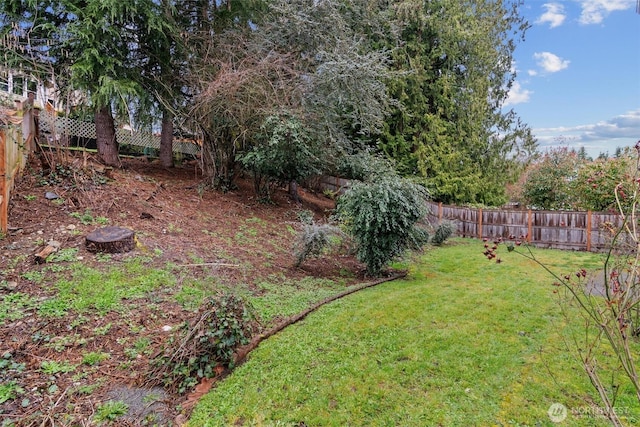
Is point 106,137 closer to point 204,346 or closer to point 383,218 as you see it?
point 383,218

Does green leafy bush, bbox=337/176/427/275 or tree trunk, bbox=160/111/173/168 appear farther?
tree trunk, bbox=160/111/173/168

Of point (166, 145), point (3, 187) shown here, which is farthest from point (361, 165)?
point (3, 187)

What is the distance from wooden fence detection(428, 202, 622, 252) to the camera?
8625 millimetres

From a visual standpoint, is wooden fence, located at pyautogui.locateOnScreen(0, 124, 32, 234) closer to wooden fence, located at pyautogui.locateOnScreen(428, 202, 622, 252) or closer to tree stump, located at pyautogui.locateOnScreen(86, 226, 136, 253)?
tree stump, located at pyautogui.locateOnScreen(86, 226, 136, 253)

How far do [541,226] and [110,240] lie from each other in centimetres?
992

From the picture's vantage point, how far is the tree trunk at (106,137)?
8305 mm

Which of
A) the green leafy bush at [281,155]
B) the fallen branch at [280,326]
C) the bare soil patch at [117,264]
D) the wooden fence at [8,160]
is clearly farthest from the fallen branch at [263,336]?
the green leafy bush at [281,155]

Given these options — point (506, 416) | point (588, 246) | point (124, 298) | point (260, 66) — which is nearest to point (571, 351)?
point (506, 416)

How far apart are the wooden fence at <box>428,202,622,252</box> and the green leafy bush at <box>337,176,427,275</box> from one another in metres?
3.43

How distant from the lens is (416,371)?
2934 millimetres

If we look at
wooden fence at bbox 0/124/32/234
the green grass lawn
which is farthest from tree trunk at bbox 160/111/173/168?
the green grass lawn

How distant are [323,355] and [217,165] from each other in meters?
7.49

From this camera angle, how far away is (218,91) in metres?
7.79

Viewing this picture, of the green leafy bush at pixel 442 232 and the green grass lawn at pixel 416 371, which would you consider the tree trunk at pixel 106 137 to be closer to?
the green grass lawn at pixel 416 371
